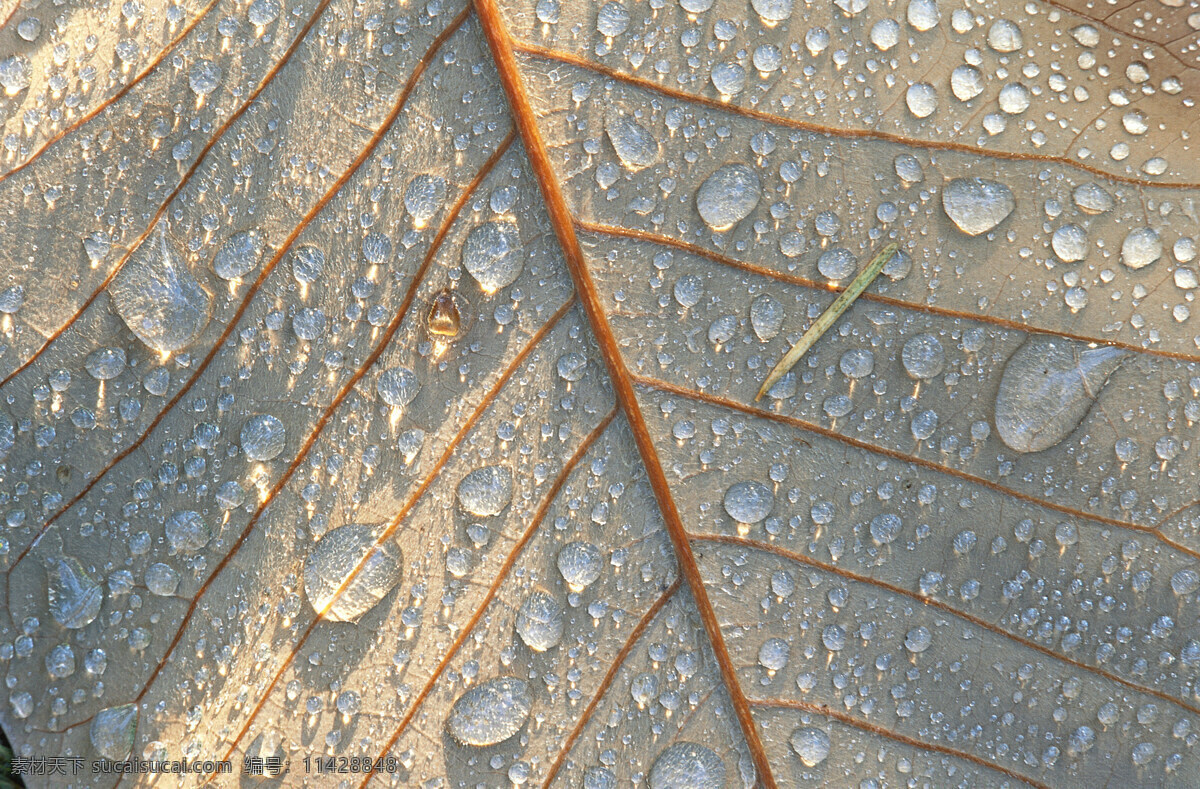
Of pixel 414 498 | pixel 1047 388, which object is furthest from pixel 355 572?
pixel 1047 388

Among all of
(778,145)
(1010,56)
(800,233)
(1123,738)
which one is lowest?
(1123,738)

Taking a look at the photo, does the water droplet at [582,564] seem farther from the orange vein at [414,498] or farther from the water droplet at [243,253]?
the water droplet at [243,253]

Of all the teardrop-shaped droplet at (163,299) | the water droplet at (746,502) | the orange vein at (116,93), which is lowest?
the water droplet at (746,502)

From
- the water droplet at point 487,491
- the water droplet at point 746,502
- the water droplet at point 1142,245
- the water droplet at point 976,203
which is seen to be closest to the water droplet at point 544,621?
the water droplet at point 487,491

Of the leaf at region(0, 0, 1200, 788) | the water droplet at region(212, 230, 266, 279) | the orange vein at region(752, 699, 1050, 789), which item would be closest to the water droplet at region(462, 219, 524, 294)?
the leaf at region(0, 0, 1200, 788)

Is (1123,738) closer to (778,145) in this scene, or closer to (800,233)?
(800,233)

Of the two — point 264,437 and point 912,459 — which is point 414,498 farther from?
point 912,459

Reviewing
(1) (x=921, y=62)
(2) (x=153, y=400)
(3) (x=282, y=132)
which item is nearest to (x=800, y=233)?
(1) (x=921, y=62)
